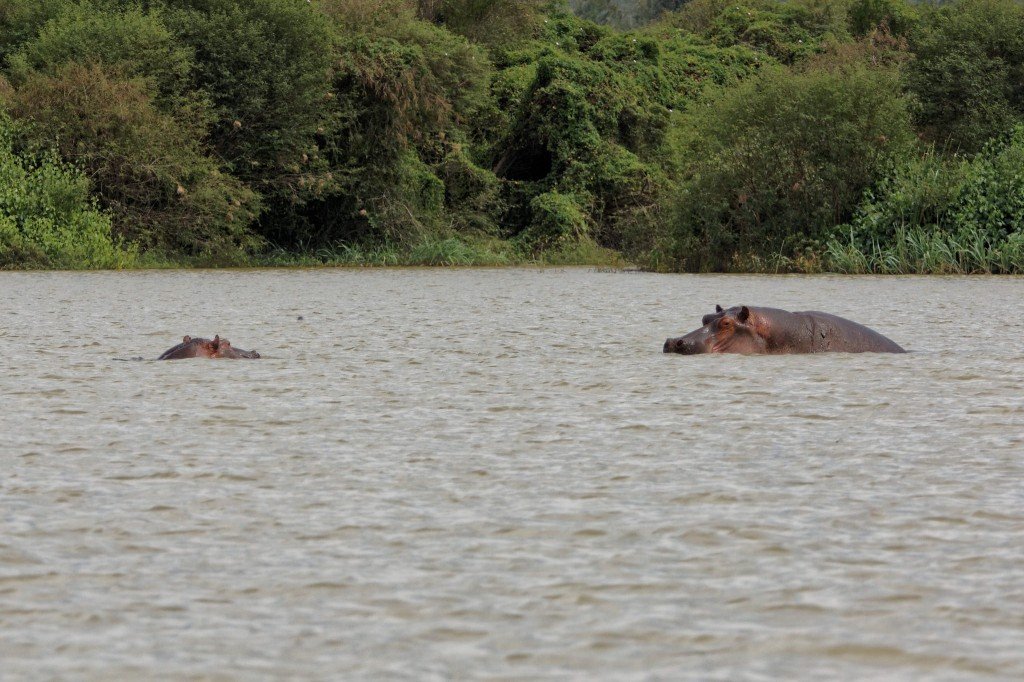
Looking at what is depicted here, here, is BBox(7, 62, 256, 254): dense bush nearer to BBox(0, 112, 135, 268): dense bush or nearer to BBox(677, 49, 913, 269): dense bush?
BBox(0, 112, 135, 268): dense bush

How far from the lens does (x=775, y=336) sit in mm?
7895

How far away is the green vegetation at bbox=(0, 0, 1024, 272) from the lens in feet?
70.7

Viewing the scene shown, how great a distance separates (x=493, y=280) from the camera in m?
21.1

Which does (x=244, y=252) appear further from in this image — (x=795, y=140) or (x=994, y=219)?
(x=994, y=219)

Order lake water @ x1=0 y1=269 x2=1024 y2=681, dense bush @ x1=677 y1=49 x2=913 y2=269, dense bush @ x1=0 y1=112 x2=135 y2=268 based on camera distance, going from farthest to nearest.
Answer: dense bush @ x1=0 y1=112 x2=135 y2=268 < dense bush @ x1=677 y1=49 x2=913 y2=269 < lake water @ x1=0 y1=269 x2=1024 y2=681

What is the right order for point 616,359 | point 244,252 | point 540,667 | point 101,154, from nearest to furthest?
1. point 540,667
2. point 616,359
3. point 101,154
4. point 244,252

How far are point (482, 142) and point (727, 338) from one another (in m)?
26.8

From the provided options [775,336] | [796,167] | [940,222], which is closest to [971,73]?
[796,167]

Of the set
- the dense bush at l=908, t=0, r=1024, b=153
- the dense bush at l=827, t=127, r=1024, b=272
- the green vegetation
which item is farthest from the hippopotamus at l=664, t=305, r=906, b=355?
the dense bush at l=908, t=0, r=1024, b=153

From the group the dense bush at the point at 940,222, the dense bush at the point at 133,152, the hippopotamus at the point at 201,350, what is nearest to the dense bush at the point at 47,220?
the dense bush at the point at 133,152

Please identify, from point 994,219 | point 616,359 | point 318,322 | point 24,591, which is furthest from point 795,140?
point 24,591

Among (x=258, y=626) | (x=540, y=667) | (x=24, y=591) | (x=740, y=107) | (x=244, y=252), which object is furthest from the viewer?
(x=244, y=252)

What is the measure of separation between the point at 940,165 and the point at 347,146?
12.4 m

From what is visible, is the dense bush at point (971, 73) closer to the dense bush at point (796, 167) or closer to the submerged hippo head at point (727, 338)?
the dense bush at point (796, 167)
